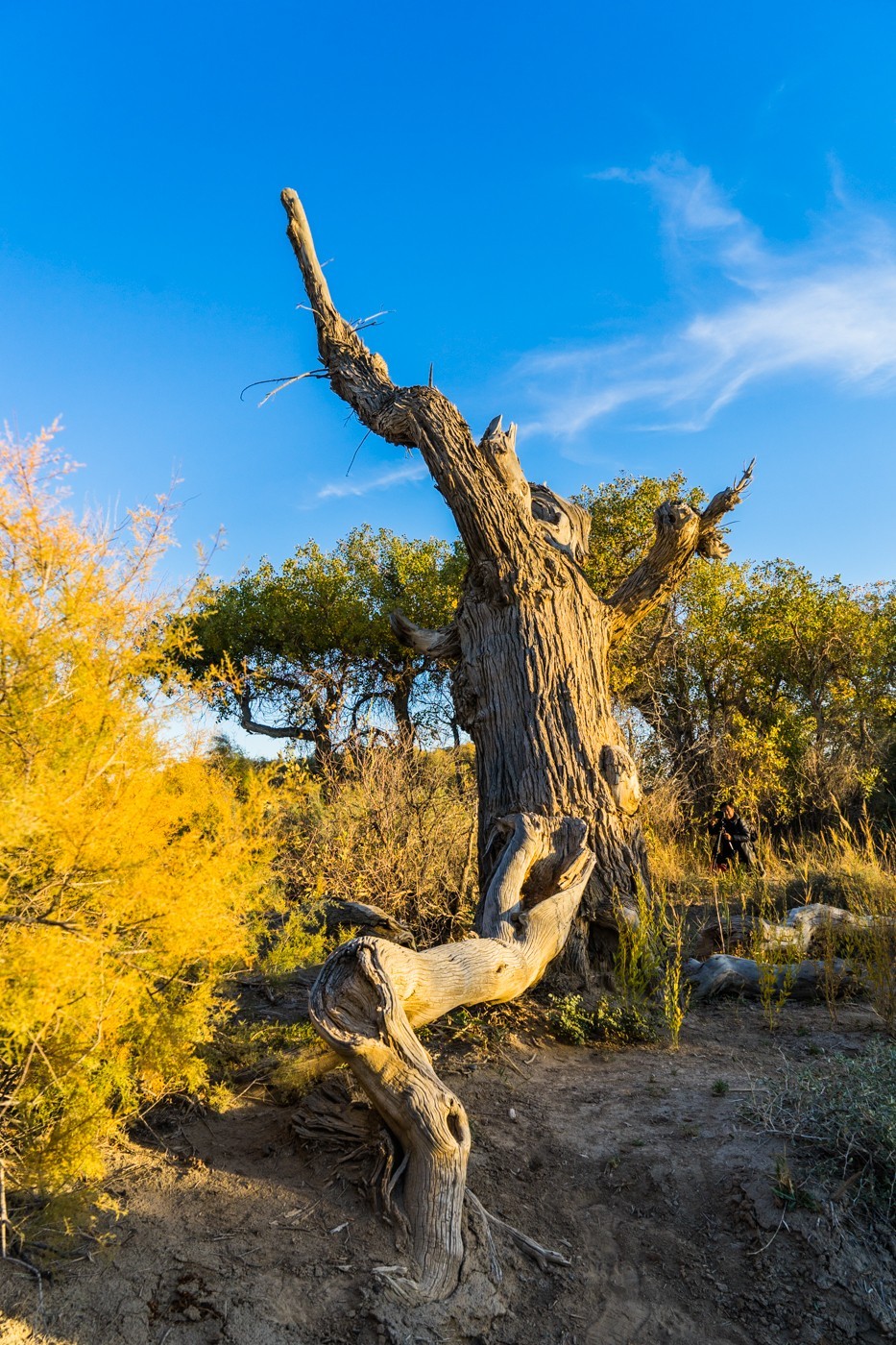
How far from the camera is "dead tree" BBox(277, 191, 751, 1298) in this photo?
10.8ft

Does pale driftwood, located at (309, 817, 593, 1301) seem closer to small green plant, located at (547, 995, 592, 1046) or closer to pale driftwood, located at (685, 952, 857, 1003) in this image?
small green plant, located at (547, 995, 592, 1046)

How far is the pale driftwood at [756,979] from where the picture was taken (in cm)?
576

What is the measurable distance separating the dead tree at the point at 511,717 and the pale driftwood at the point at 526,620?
0.01m

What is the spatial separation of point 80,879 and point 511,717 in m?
4.26

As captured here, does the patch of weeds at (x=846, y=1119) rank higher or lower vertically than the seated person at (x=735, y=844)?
lower

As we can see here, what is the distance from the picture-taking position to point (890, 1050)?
378 centimetres

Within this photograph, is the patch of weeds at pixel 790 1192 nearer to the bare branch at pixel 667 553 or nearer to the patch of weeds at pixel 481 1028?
the patch of weeds at pixel 481 1028

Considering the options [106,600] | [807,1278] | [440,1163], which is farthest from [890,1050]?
[106,600]

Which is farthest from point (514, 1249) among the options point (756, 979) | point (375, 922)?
point (756, 979)

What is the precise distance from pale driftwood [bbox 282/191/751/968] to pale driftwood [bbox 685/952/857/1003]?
80 centimetres

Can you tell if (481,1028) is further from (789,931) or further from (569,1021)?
(789,931)

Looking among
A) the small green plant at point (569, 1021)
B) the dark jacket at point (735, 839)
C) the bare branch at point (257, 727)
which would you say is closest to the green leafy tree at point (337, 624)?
the bare branch at point (257, 727)

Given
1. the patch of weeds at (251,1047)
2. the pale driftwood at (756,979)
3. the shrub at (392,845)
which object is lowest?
the pale driftwood at (756,979)

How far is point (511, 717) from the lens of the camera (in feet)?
21.0
